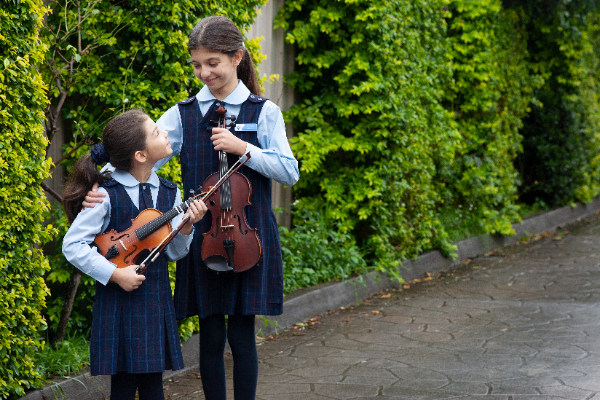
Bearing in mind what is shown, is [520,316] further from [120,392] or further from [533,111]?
[533,111]

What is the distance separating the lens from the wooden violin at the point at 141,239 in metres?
2.79

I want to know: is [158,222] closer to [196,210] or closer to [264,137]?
[196,210]

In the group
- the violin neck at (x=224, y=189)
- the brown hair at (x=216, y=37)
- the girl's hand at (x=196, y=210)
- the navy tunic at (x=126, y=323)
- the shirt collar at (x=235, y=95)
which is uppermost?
the brown hair at (x=216, y=37)

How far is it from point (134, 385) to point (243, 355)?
486 millimetres

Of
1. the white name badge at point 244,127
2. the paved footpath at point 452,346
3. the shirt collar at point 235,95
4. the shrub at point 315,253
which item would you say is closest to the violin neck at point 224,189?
the white name badge at point 244,127

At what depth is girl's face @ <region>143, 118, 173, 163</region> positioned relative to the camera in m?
2.90

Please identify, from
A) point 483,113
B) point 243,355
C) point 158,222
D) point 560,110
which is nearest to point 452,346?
point 243,355

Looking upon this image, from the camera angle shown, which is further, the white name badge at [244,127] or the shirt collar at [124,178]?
the white name badge at [244,127]

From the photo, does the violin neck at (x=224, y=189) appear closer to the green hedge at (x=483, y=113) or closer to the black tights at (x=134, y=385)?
the black tights at (x=134, y=385)

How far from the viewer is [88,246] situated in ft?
9.02

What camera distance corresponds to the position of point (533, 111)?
11.2 m

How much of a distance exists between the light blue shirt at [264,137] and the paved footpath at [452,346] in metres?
1.47

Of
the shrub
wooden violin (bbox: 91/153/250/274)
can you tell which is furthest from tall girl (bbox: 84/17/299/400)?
the shrub

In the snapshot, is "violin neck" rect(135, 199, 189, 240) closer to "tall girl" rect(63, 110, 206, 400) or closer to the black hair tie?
"tall girl" rect(63, 110, 206, 400)
